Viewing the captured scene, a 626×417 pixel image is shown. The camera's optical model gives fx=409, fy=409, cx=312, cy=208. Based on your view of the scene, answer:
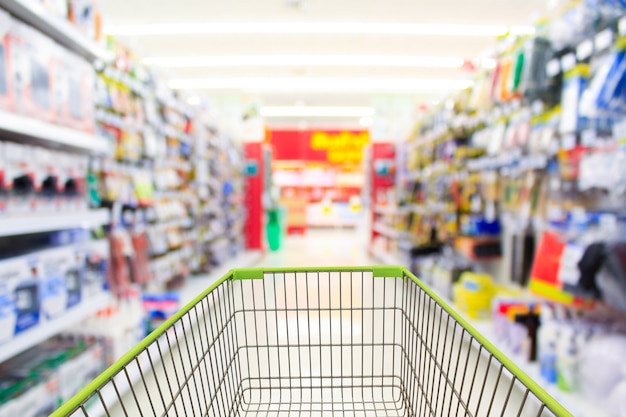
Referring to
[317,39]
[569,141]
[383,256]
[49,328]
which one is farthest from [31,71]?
[383,256]

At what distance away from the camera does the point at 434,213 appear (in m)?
4.82

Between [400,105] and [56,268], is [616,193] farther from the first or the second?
[400,105]

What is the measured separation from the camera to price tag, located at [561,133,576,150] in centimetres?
217

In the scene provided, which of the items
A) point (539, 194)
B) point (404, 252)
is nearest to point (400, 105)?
point (404, 252)

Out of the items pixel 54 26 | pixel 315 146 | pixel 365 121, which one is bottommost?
pixel 54 26

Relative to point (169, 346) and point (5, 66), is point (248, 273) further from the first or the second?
point (5, 66)

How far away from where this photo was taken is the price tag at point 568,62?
2.17 m

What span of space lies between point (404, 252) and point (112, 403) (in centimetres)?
413

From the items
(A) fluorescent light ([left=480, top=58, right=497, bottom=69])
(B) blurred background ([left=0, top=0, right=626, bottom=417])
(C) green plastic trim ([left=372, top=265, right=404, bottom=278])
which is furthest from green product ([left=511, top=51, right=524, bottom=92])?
(C) green plastic trim ([left=372, top=265, right=404, bottom=278])

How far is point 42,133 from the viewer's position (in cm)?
158

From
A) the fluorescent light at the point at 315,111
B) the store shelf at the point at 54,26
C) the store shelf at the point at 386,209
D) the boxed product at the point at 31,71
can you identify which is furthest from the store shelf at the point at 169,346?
the fluorescent light at the point at 315,111

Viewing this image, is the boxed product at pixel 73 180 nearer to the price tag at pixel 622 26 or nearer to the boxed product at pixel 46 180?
the boxed product at pixel 46 180

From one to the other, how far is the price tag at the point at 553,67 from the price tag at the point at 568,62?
0.03m

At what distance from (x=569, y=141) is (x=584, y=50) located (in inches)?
17.9
